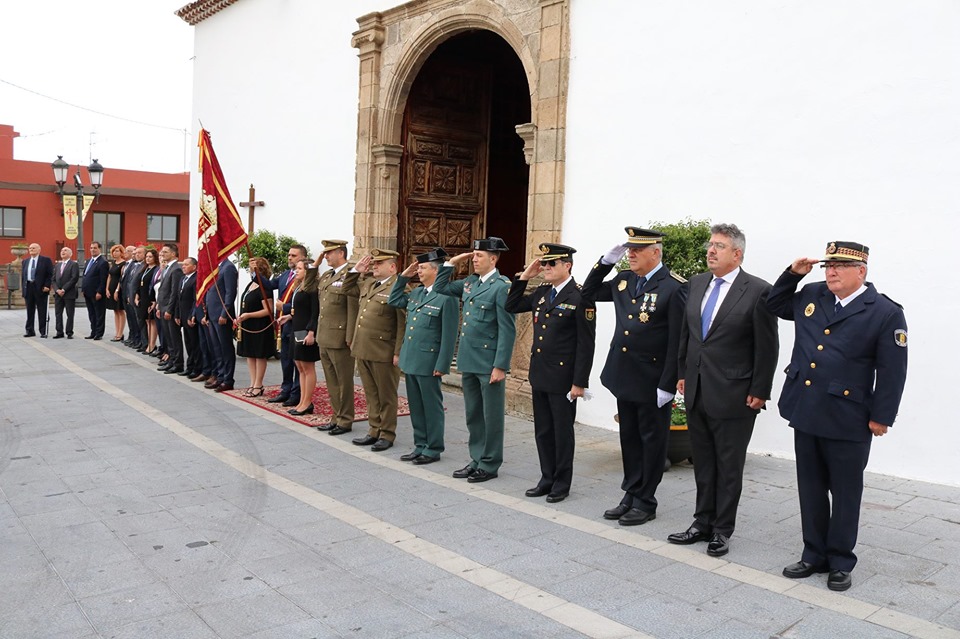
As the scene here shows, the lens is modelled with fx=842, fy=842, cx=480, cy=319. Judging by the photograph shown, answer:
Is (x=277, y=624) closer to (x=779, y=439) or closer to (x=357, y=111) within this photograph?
(x=779, y=439)

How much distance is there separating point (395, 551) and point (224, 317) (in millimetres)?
5595

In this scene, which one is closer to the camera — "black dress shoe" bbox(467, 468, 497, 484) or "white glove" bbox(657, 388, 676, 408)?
"white glove" bbox(657, 388, 676, 408)

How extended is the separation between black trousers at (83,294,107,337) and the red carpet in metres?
5.95

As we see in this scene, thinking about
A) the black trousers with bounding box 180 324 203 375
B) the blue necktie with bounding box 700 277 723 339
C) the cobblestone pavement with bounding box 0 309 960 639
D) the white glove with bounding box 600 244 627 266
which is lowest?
the cobblestone pavement with bounding box 0 309 960 639

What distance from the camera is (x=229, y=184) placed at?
14.6 m

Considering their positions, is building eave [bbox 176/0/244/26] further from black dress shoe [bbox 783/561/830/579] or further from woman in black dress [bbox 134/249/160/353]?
black dress shoe [bbox 783/561/830/579]

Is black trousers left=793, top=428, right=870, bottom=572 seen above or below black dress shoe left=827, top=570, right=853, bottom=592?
above

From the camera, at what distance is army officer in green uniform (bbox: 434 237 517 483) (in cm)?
571

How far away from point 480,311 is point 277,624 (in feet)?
9.32

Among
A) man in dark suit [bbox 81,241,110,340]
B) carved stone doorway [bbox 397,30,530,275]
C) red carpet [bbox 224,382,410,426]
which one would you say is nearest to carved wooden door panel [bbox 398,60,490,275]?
carved stone doorway [bbox 397,30,530,275]

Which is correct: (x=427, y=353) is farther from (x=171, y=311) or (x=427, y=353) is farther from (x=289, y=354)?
(x=171, y=311)

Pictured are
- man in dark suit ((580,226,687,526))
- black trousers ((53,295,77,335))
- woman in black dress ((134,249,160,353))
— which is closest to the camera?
man in dark suit ((580,226,687,526))

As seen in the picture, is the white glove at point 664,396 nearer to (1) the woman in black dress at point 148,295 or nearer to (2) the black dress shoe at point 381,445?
(2) the black dress shoe at point 381,445

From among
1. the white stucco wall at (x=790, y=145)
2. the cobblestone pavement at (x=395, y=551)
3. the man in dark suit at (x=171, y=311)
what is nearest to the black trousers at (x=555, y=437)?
the cobblestone pavement at (x=395, y=551)
